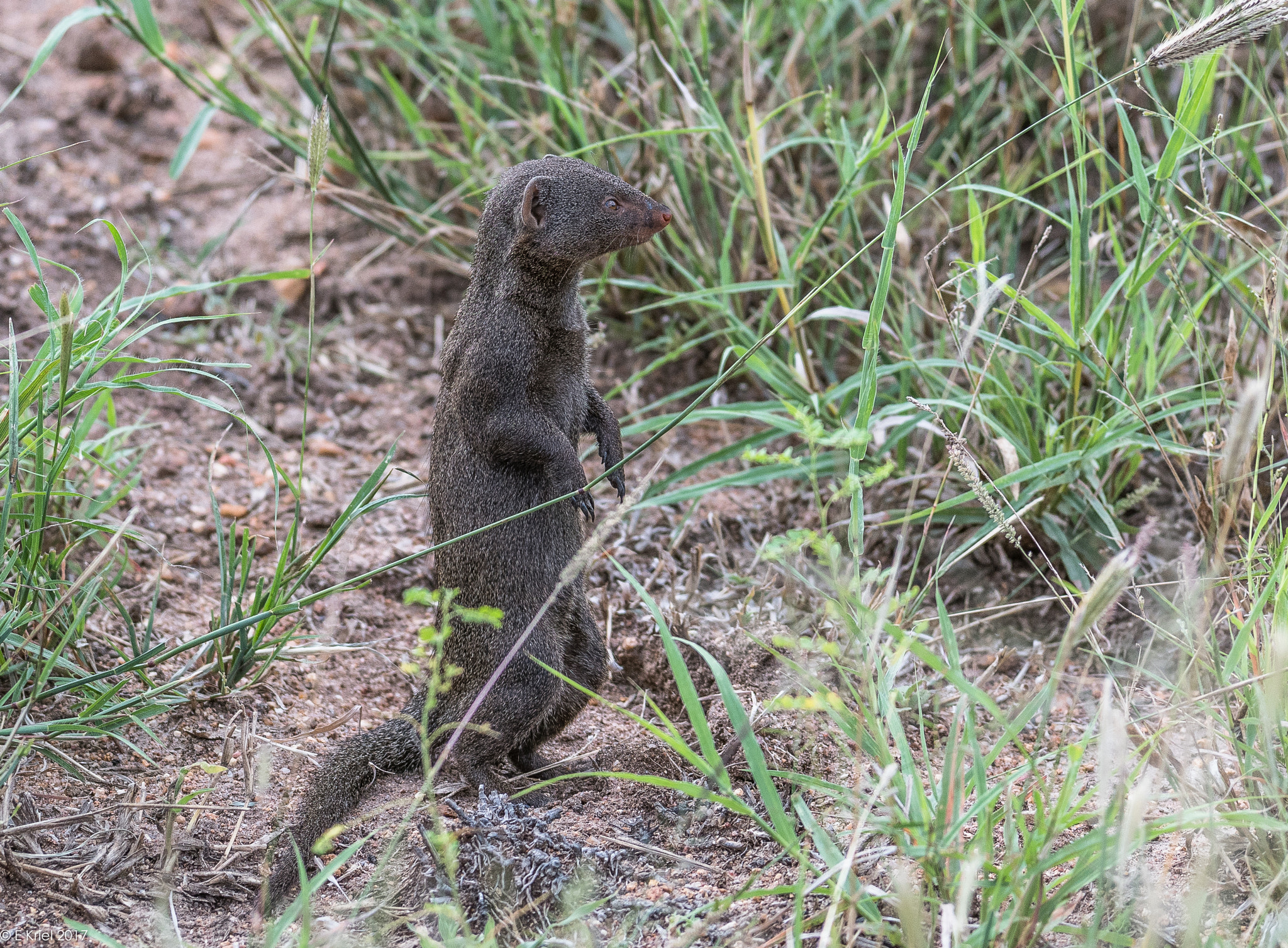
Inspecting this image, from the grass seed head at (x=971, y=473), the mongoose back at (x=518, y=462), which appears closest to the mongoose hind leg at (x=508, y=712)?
the mongoose back at (x=518, y=462)

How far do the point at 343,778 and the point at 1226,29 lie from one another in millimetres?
2223

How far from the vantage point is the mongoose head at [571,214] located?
2783mm

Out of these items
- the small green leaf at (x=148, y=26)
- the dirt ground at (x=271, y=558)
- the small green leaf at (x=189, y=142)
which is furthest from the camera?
the small green leaf at (x=189, y=142)

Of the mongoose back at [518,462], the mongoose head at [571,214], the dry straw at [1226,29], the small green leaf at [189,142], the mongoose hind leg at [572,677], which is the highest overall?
the dry straw at [1226,29]

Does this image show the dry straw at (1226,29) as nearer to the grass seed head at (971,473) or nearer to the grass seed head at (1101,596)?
the grass seed head at (971,473)

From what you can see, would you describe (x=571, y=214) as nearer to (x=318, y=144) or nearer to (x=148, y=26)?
(x=318, y=144)

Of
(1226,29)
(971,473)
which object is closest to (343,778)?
(971,473)

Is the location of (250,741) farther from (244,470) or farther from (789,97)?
(789,97)

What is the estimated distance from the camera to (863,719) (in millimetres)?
2006

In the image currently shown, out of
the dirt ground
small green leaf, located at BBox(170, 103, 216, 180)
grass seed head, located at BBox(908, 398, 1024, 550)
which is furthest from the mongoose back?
small green leaf, located at BBox(170, 103, 216, 180)

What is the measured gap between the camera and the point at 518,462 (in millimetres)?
2734

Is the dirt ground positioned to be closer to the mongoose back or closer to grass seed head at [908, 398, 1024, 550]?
the mongoose back

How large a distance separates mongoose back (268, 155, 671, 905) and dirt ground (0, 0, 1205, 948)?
0.14 m

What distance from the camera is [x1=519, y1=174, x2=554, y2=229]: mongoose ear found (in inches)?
108
